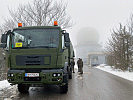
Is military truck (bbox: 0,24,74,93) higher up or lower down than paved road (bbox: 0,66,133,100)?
higher up

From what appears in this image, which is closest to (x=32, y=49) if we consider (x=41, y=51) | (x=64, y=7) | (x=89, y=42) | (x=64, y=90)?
(x=41, y=51)

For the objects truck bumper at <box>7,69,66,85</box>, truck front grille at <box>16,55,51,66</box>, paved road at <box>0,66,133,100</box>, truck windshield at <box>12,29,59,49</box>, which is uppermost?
truck windshield at <box>12,29,59,49</box>

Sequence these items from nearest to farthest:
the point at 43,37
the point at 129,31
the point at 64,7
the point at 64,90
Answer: the point at 43,37
the point at 64,90
the point at 64,7
the point at 129,31

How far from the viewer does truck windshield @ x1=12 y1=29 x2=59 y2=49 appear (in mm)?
6105

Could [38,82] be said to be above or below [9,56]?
below

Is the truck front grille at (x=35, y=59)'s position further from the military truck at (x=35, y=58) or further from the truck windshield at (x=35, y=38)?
the truck windshield at (x=35, y=38)

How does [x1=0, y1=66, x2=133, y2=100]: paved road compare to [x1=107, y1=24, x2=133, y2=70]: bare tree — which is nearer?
[x1=0, y1=66, x2=133, y2=100]: paved road

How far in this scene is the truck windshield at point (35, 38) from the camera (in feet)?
20.0

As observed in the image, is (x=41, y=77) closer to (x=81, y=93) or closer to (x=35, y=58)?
(x=35, y=58)

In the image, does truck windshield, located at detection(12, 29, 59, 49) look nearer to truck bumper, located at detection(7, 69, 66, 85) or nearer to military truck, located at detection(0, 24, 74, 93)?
military truck, located at detection(0, 24, 74, 93)

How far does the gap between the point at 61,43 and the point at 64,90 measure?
218cm

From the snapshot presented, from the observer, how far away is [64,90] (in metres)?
6.80

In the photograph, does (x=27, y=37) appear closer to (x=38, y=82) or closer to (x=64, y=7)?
(x=38, y=82)

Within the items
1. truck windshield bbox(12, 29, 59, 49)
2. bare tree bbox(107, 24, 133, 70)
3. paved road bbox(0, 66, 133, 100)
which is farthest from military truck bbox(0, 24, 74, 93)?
bare tree bbox(107, 24, 133, 70)
